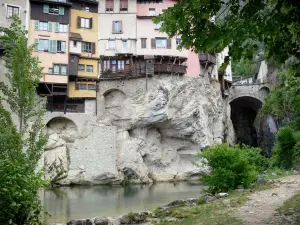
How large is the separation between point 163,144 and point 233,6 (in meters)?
38.1

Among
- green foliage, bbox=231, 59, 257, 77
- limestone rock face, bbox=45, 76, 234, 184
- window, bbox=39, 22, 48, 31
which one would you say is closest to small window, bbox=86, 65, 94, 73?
limestone rock face, bbox=45, 76, 234, 184

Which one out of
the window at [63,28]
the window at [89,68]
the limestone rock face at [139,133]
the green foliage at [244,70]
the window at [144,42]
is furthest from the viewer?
the green foliage at [244,70]

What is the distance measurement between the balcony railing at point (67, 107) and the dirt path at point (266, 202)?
28393 mm

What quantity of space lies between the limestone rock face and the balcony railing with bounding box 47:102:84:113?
1.16m

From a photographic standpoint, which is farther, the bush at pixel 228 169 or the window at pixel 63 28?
the window at pixel 63 28

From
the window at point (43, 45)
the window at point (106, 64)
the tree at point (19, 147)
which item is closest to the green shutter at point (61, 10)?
the window at point (43, 45)

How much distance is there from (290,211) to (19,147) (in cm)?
794

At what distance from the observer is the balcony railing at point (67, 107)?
1492 inches

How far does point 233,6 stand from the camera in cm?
534

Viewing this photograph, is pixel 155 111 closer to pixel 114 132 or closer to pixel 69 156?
pixel 114 132

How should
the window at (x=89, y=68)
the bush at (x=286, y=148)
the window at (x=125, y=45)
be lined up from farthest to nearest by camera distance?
the window at (x=125, y=45) < the window at (x=89, y=68) < the bush at (x=286, y=148)

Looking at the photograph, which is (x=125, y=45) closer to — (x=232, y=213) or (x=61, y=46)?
(x=61, y=46)

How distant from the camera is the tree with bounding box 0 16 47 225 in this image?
7199mm

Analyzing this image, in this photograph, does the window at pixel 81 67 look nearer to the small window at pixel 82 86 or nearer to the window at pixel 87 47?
the small window at pixel 82 86
